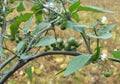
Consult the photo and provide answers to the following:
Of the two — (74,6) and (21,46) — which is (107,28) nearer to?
(74,6)

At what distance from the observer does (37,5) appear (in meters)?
1.13

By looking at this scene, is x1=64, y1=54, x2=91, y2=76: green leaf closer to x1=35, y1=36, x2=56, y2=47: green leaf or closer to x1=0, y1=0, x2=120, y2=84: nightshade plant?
x1=0, y1=0, x2=120, y2=84: nightshade plant

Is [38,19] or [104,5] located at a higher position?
[38,19]

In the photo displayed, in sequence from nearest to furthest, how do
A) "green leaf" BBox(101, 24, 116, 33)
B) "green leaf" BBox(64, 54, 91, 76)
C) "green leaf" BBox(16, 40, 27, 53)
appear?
1. "green leaf" BBox(64, 54, 91, 76)
2. "green leaf" BBox(101, 24, 116, 33)
3. "green leaf" BBox(16, 40, 27, 53)

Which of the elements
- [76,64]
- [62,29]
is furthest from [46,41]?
[76,64]

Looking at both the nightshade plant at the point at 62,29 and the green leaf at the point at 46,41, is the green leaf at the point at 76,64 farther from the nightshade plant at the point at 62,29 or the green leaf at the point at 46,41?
the green leaf at the point at 46,41

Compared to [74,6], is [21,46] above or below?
below

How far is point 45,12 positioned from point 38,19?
0.10m

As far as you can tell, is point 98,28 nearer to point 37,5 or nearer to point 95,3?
point 37,5

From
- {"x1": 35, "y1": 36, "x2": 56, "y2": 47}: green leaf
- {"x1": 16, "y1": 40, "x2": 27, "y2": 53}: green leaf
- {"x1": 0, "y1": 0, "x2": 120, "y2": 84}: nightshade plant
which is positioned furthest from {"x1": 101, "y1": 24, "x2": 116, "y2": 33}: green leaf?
{"x1": 16, "y1": 40, "x2": 27, "y2": 53}: green leaf

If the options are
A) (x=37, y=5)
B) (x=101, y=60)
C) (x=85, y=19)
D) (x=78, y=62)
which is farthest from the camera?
(x=85, y=19)

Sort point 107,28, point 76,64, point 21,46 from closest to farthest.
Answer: point 76,64
point 107,28
point 21,46

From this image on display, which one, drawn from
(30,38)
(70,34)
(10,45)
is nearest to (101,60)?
(30,38)

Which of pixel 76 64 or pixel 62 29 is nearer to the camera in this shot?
pixel 76 64
